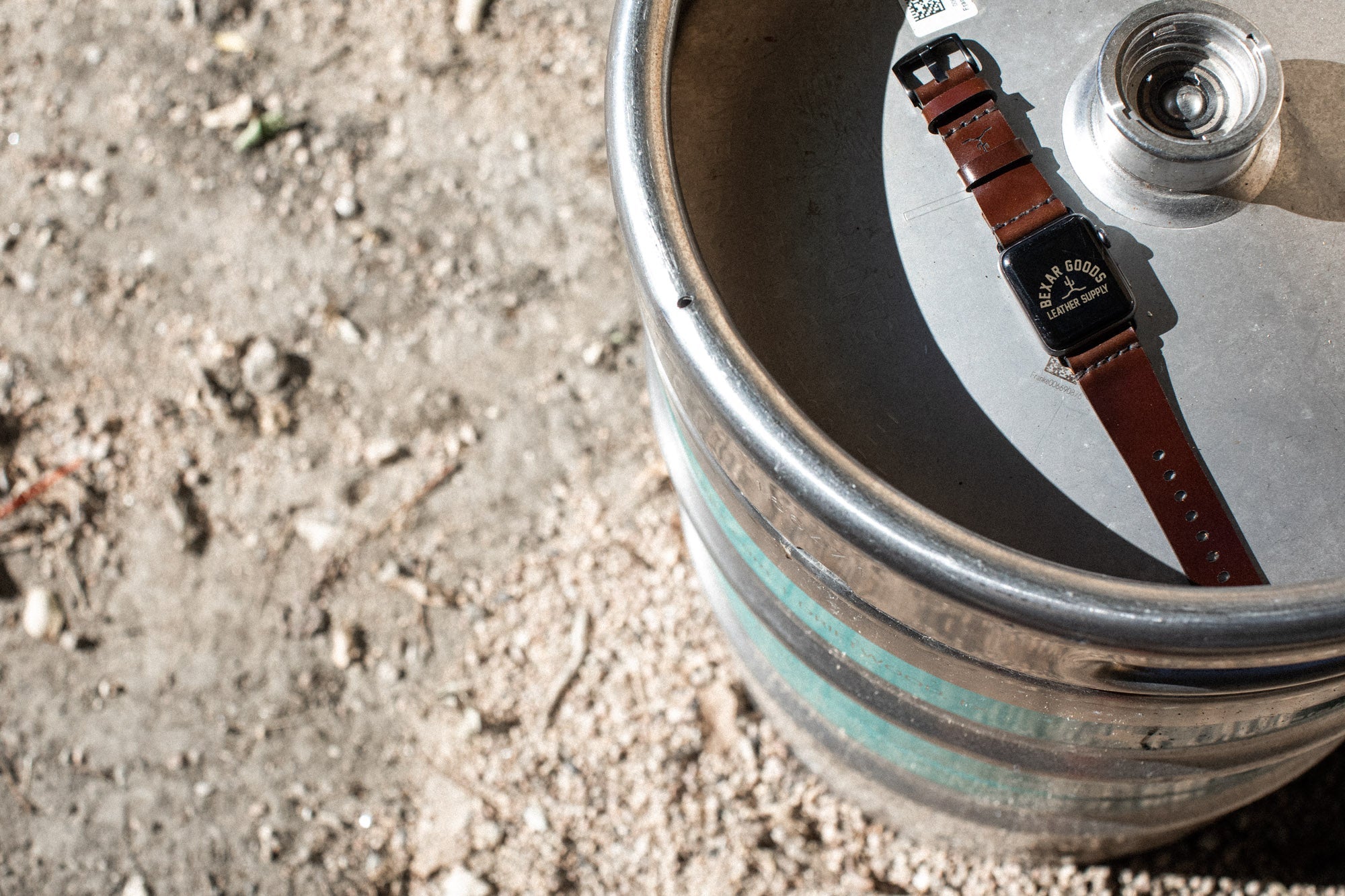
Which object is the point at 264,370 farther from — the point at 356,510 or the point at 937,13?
the point at 937,13

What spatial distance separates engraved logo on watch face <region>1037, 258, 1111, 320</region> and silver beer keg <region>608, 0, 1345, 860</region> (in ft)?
0.18

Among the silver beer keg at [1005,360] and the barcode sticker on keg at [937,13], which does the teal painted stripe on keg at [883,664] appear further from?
the barcode sticker on keg at [937,13]

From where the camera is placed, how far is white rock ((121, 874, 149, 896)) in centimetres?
200

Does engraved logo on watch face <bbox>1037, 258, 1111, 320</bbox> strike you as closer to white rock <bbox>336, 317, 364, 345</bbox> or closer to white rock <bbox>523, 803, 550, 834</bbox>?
white rock <bbox>523, 803, 550, 834</bbox>

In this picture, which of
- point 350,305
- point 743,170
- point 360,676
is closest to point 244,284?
point 350,305

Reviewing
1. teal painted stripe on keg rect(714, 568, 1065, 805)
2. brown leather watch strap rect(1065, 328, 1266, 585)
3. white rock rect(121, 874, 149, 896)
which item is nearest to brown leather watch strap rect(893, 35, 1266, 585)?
brown leather watch strap rect(1065, 328, 1266, 585)

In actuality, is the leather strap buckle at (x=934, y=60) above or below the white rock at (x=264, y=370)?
above

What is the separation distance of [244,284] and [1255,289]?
1.88 metres

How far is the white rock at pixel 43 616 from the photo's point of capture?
7.11 feet

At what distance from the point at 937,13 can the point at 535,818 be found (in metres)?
1.39

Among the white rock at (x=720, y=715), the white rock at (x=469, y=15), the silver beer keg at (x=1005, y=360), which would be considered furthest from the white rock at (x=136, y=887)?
the white rock at (x=469, y=15)

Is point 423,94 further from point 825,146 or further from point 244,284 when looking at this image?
point 825,146

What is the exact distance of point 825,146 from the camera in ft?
3.82

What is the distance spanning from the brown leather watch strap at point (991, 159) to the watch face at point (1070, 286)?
3 centimetres
